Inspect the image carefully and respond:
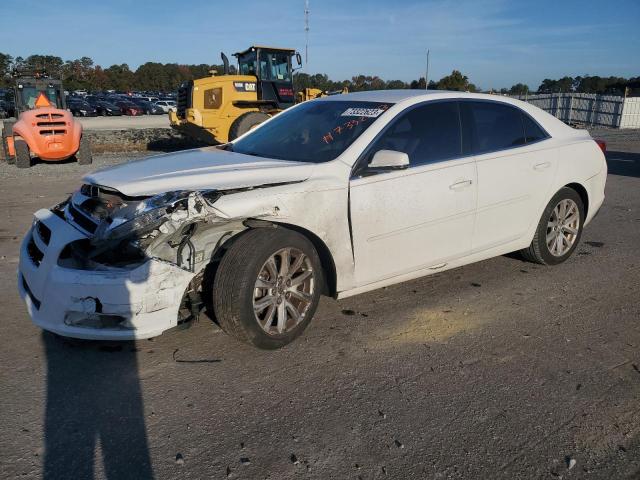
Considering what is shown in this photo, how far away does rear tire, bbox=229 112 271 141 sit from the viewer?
13.5 m

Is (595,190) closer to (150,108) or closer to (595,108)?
(595,108)

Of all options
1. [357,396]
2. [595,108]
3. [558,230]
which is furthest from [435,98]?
[595,108]

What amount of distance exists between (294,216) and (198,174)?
703mm

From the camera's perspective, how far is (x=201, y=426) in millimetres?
2783

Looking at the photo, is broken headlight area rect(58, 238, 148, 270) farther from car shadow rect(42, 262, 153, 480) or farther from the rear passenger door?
the rear passenger door

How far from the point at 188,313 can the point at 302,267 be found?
788mm

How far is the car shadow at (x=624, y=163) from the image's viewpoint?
12.3m

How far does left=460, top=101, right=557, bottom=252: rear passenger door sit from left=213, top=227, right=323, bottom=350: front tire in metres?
1.63

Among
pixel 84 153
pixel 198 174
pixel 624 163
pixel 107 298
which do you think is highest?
pixel 198 174

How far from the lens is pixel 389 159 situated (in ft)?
12.2

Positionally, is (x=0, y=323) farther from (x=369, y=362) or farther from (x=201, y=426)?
(x=369, y=362)

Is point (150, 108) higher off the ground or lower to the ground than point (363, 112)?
lower

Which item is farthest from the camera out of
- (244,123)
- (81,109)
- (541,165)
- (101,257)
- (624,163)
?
(81,109)

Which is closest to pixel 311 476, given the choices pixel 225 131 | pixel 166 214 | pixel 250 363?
pixel 250 363
